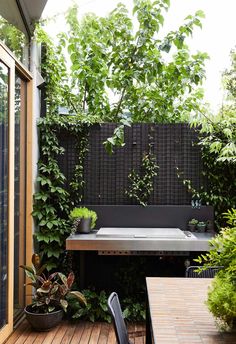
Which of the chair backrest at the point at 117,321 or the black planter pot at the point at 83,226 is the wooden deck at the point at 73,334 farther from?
the chair backrest at the point at 117,321

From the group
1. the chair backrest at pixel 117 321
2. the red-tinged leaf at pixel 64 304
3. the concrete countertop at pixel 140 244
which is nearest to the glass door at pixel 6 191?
the red-tinged leaf at pixel 64 304

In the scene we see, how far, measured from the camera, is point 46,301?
329 centimetres

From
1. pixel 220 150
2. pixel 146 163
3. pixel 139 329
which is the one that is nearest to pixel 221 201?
pixel 220 150

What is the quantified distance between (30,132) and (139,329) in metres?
2.18

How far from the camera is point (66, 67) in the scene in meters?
4.32

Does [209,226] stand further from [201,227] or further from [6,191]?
[6,191]

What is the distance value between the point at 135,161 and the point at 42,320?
1.82 metres

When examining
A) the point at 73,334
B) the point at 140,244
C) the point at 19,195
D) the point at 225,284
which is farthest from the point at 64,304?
the point at 225,284

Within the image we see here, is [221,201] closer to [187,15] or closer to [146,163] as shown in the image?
[146,163]

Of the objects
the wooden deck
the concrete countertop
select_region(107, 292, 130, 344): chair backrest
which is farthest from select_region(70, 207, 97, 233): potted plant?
select_region(107, 292, 130, 344): chair backrest

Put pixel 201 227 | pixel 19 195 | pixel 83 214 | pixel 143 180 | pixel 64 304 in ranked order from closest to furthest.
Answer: pixel 64 304
pixel 19 195
pixel 83 214
pixel 201 227
pixel 143 180

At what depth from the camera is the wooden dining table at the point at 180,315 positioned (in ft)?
4.59

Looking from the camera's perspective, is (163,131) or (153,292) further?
(163,131)

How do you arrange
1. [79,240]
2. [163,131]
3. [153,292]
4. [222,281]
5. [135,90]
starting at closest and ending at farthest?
1. [222,281]
2. [153,292]
3. [79,240]
4. [163,131]
5. [135,90]
